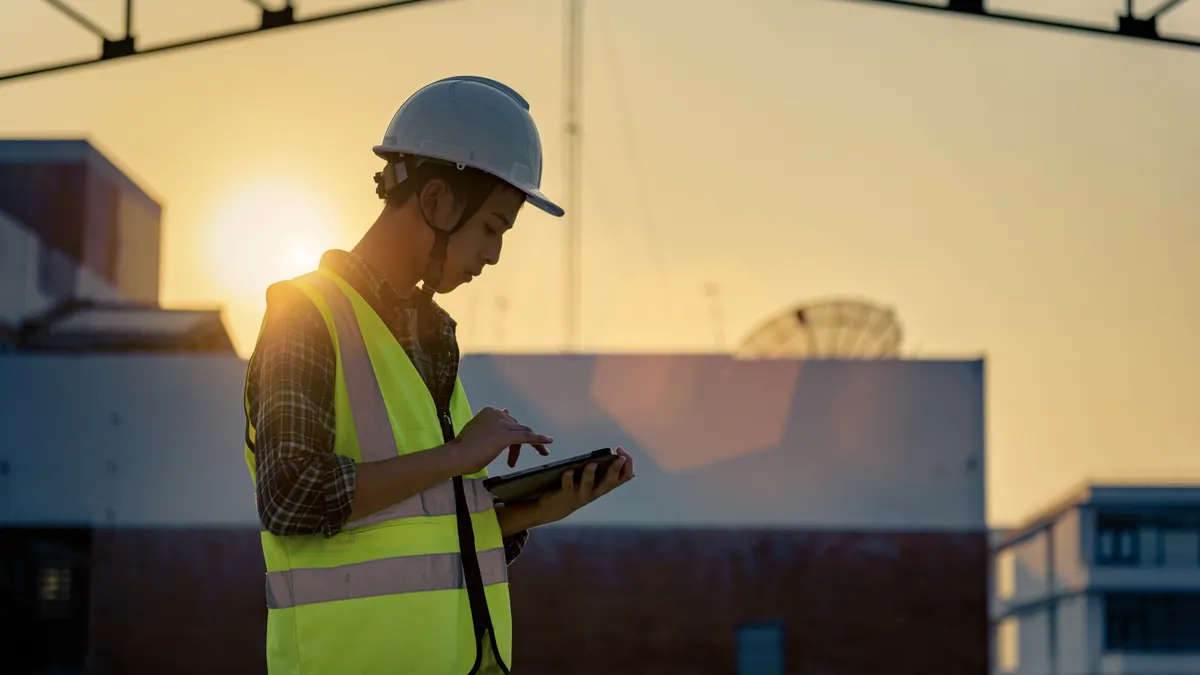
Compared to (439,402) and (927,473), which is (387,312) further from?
(927,473)

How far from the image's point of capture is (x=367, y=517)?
343cm

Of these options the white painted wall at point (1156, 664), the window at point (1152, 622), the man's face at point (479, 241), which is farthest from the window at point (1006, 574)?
the man's face at point (479, 241)

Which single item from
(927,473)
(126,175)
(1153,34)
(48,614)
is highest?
(126,175)

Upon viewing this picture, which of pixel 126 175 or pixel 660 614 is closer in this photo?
pixel 660 614

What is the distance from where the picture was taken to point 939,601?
97.3 feet

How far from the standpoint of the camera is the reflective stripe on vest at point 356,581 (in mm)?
3395

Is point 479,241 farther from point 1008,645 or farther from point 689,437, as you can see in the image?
point 1008,645

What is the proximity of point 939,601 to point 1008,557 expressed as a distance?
45.6m

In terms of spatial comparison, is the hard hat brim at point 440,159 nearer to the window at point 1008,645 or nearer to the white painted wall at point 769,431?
the white painted wall at point 769,431

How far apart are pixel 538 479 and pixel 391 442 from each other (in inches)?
17.1

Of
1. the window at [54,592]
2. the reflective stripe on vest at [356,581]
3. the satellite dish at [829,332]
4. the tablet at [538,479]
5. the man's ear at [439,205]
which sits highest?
the satellite dish at [829,332]

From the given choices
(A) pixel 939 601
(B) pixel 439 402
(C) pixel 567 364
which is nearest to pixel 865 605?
(A) pixel 939 601

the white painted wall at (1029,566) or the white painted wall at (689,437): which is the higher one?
the white painted wall at (689,437)

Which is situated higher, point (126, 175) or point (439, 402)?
point (126, 175)
